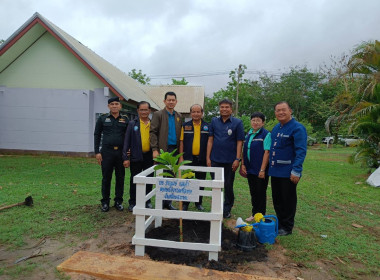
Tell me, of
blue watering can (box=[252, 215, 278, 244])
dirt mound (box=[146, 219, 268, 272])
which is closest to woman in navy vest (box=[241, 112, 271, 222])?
blue watering can (box=[252, 215, 278, 244])

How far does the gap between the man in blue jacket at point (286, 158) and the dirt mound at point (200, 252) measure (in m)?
0.75

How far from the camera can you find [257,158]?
4.39 metres

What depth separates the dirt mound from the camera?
3.14 meters

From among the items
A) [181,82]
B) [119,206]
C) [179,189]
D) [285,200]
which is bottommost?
[119,206]

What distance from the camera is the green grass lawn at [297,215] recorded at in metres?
3.55

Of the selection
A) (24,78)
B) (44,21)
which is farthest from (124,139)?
(24,78)

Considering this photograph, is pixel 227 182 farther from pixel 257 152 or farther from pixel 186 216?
pixel 186 216

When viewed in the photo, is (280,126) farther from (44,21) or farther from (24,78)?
(24,78)

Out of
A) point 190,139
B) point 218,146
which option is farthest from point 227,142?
point 190,139

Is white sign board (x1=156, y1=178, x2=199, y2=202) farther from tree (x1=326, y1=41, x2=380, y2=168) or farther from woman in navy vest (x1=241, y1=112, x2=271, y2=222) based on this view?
tree (x1=326, y1=41, x2=380, y2=168)

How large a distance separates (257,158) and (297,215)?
1.63 m

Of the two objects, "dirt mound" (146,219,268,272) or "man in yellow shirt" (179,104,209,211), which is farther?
"man in yellow shirt" (179,104,209,211)

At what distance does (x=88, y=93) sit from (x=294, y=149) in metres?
10.1

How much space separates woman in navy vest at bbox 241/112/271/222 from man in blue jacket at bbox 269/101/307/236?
0.16m
